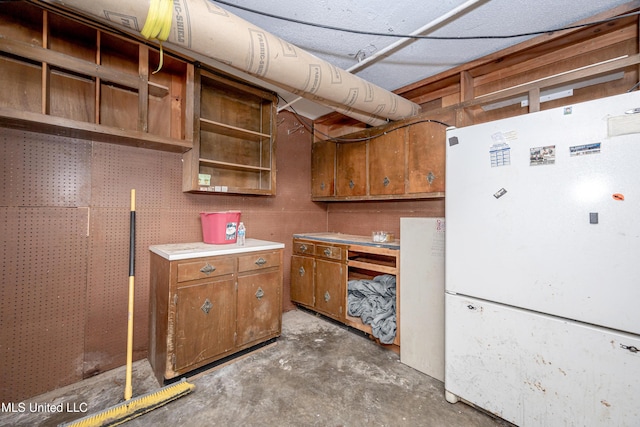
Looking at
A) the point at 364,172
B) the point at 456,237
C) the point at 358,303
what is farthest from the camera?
the point at 364,172

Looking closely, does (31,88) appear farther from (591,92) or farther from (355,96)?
(591,92)

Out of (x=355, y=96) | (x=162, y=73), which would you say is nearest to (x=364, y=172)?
(x=355, y=96)

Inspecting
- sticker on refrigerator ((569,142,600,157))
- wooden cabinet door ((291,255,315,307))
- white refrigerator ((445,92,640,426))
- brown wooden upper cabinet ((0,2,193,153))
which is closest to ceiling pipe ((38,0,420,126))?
brown wooden upper cabinet ((0,2,193,153))

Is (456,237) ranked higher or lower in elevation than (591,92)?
lower

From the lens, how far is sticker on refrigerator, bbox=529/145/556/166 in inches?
53.2

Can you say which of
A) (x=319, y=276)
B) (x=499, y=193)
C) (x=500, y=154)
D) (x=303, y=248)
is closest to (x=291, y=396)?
(x=319, y=276)

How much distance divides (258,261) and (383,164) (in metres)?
1.60

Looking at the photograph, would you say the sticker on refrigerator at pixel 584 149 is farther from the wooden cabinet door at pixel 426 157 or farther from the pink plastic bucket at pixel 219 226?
the pink plastic bucket at pixel 219 226

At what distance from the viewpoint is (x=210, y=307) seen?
6.59ft

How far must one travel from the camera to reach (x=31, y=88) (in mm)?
1765

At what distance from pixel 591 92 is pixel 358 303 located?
2.43m

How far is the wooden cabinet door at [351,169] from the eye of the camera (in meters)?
3.02

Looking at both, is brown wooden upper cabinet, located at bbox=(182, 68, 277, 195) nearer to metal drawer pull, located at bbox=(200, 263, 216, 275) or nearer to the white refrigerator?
metal drawer pull, located at bbox=(200, 263, 216, 275)

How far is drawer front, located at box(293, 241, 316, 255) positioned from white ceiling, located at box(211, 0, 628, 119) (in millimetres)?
1829
